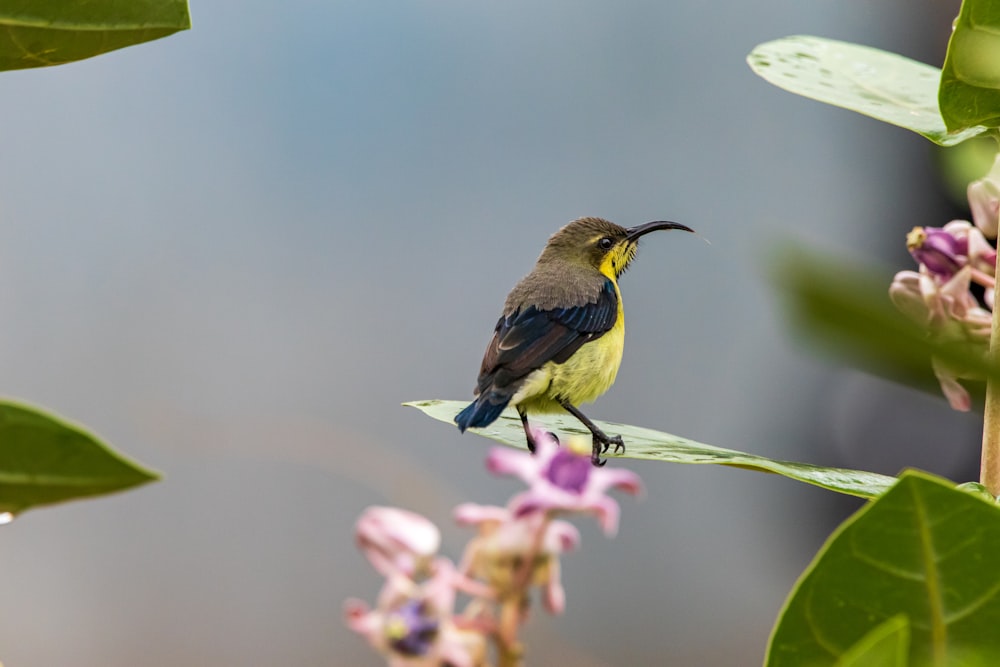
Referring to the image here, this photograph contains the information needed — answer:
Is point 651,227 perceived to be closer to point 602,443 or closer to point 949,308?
point 602,443

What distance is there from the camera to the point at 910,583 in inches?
12.6

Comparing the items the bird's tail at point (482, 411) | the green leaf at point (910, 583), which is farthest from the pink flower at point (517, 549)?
the bird's tail at point (482, 411)

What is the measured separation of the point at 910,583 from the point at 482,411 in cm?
56

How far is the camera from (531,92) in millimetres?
3809

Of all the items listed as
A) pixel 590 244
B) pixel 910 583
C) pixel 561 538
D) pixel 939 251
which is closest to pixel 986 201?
pixel 939 251

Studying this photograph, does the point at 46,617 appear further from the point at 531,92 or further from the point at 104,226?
the point at 531,92

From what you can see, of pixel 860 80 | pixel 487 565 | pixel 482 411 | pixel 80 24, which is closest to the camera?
pixel 487 565

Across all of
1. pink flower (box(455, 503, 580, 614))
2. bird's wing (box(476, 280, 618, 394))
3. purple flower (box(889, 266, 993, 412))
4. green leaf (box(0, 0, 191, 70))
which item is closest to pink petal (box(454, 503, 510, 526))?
pink flower (box(455, 503, 580, 614))

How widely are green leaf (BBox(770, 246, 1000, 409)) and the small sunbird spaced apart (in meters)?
0.69

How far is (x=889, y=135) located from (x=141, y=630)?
3.04 metres

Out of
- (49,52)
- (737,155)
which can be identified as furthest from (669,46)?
(49,52)

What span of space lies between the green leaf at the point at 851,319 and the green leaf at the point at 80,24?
0.89 ft

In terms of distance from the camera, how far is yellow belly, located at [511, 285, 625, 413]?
3.47 feet

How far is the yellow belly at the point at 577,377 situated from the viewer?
3.47 ft
